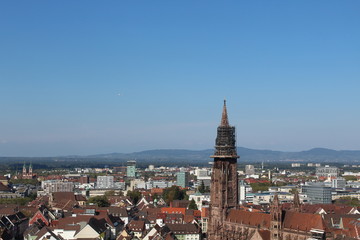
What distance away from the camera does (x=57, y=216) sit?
133 m

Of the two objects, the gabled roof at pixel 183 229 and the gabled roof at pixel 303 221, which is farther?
the gabled roof at pixel 183 229

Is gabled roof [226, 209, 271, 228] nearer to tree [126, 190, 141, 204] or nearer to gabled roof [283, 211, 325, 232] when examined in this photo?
gabled roof [283, 211, 325, 232]

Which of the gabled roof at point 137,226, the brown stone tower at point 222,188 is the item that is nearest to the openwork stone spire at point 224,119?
the brown stone tower at point 222,188

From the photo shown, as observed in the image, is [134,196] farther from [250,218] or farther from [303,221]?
[303,221]

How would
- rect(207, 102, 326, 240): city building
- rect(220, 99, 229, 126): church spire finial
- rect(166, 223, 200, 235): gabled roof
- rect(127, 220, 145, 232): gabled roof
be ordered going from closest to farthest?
rect(207, 102, 326, 240): city building, rect(220, 99, 229, 126): church spire finial, rect(166, 223, 200, 235): gabled roof, rect(127, 220, 145, 232): gabled roof

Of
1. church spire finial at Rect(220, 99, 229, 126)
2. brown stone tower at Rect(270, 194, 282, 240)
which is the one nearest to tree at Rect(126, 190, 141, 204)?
church spire finial at Rect(220, 99, 229, 126)

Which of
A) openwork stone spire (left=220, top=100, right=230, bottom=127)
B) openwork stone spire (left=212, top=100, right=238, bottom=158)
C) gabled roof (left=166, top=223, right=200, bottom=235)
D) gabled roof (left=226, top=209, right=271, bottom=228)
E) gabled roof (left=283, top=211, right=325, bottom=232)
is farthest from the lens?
gabled roof (left=166, top=223, right=200, bottom=235)

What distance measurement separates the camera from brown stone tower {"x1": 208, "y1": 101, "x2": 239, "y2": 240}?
3821 inches

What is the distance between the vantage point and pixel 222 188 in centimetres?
9731

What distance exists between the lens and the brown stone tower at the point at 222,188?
318ft

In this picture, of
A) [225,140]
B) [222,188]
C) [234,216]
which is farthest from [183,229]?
[225,140]

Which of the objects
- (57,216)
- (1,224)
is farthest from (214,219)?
(57,216)

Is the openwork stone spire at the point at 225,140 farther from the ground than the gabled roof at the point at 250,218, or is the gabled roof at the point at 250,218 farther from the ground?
the openwork stone spire at the point at 225,140

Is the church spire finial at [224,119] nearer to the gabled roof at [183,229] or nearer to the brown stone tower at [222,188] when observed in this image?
the brown stone tower at [222,188]
